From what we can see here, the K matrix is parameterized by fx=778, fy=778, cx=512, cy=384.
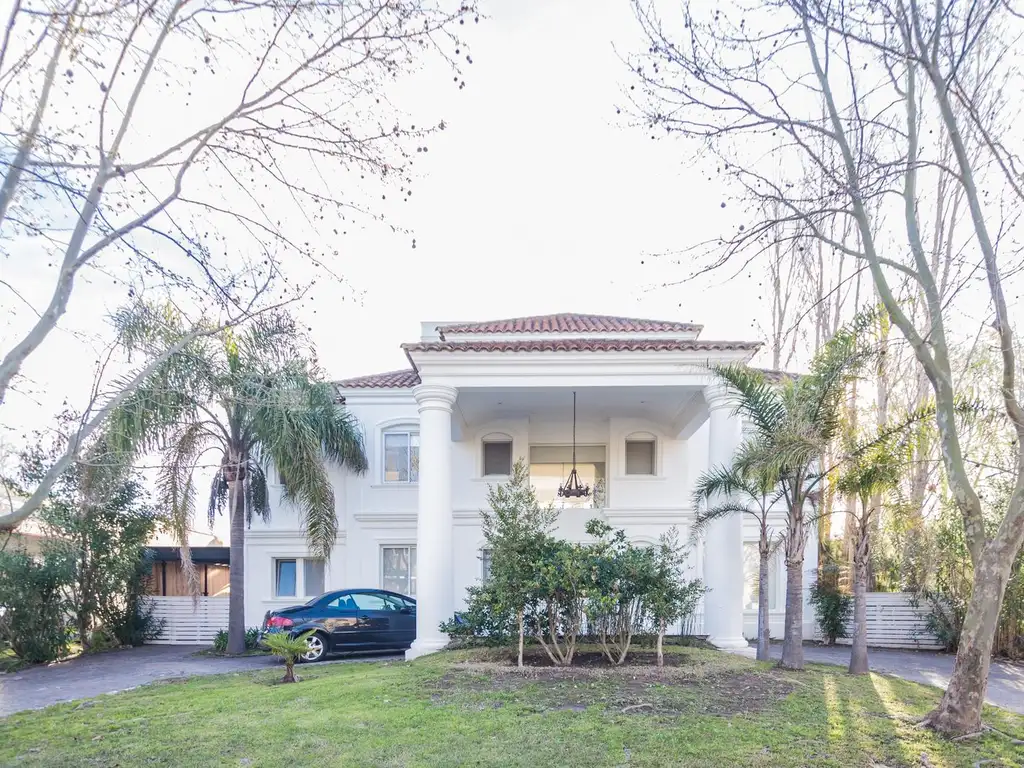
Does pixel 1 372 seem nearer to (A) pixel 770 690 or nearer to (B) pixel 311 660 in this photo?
(A) pixel 770 690

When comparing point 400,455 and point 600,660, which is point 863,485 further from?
point 400,455

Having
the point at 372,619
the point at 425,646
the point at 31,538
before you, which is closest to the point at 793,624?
the point at 425,646

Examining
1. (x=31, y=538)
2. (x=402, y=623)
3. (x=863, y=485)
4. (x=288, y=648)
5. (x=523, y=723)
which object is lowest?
(x=402, y=623)

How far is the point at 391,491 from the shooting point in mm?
19672

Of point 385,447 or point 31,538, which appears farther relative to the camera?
point 385,447

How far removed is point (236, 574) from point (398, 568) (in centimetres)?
409

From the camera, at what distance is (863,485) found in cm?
1148

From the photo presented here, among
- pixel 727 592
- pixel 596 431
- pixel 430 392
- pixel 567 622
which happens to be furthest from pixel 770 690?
pixel 596 431

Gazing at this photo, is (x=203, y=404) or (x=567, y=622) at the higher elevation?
(x=203, y=404)

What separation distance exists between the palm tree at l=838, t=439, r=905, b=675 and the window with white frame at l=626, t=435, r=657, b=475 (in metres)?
7.43

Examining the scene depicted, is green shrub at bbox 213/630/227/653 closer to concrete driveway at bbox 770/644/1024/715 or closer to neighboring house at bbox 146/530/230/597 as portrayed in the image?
neighboring house at bbox 146/530/230/597

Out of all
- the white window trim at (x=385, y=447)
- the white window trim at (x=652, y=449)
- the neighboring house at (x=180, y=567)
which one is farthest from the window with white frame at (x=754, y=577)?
the neighboring house at (x=180, y=567)

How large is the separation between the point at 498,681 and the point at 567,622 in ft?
6.08

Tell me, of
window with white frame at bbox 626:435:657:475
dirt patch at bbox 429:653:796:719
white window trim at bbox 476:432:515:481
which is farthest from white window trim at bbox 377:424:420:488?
dirt patch at bbox 429:653:796:719
